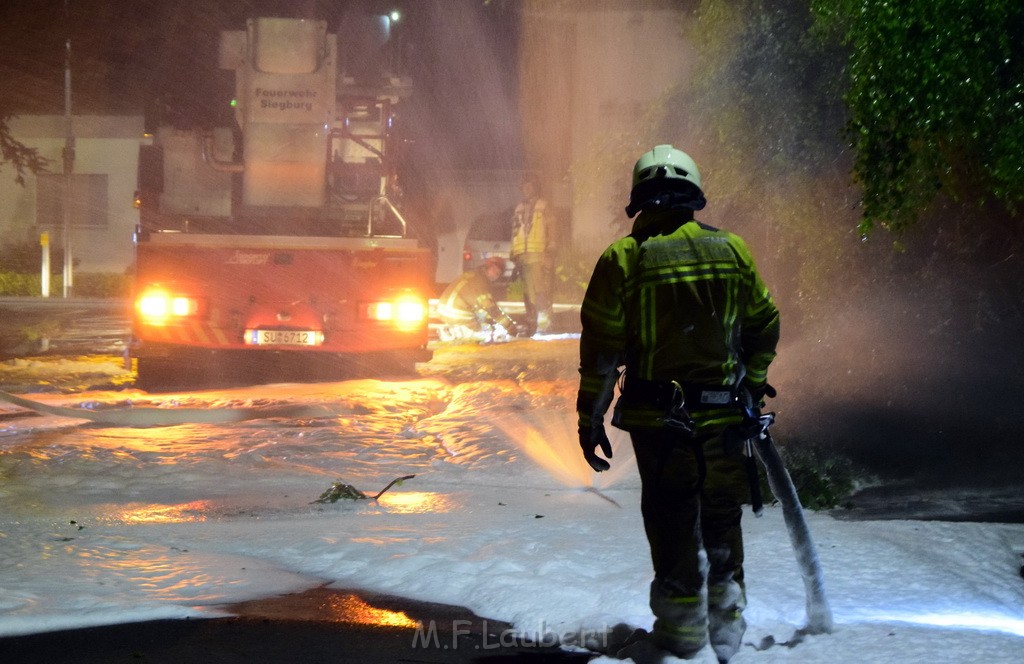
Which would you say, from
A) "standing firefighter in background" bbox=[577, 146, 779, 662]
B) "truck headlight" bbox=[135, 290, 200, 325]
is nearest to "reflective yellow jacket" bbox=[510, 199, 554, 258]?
"truck headlight" bbox=[135, 290, 200, 325]

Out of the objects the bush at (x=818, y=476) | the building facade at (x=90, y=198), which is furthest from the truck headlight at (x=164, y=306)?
the building facade at (x=90, y=198)

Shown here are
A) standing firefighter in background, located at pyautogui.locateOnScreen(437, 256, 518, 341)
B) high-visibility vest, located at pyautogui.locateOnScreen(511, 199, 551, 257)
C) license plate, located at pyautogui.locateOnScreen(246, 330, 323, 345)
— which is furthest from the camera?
standing firefighter in background, located at pyautogui.locateOnScreen(437, 256, 518, 341)

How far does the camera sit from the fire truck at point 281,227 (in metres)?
10.4

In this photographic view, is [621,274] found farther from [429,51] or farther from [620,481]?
[429,51]

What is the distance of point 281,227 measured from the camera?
36.6ft

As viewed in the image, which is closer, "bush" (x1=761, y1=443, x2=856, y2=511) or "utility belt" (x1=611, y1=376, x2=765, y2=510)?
"utility belt" (x1=611, y1=376, x2=765, y2=510)

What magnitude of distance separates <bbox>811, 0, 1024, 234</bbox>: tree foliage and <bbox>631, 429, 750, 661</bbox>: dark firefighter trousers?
2.40 m

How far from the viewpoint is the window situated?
30688 millimetres

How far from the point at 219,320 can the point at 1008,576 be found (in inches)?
306

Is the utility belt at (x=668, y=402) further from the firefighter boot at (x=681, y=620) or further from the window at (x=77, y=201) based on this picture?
the window at (x=77, y=201)

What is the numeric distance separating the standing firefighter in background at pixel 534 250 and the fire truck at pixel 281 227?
154 inches

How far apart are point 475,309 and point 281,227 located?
5521mm

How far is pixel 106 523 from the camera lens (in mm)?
5559

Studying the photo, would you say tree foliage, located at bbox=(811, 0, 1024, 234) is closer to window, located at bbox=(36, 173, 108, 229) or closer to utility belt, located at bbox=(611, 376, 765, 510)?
utility belt, located at bbox=(611, 376, 765, 510)
